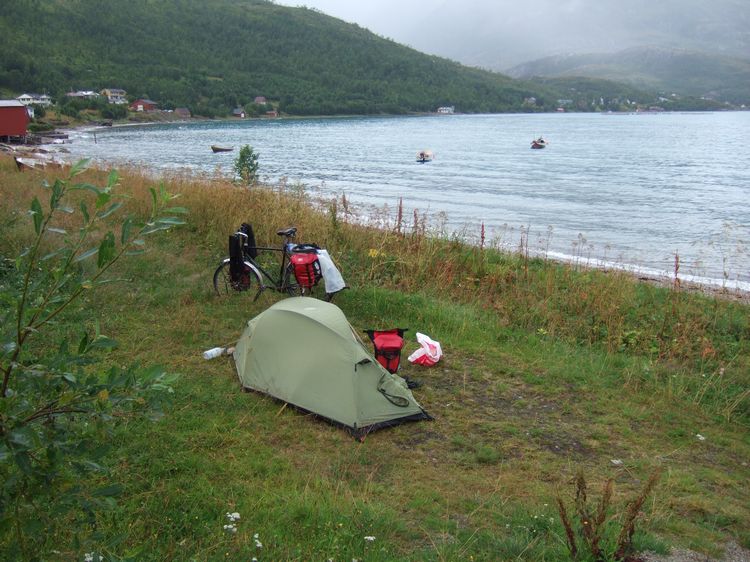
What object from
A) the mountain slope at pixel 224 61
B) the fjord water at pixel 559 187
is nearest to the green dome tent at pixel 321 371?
the fjord water at pixel 559 187

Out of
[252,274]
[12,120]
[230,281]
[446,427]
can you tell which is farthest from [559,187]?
[12,120]

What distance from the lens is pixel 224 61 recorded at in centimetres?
15538

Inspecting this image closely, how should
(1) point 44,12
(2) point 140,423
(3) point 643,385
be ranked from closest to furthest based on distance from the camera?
(2) point 140,423 → (3) point 643,385 → (1) point 44,12

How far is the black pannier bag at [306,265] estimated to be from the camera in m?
8.02

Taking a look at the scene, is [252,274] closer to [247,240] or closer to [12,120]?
[247,240]

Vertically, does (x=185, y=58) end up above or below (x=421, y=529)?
above

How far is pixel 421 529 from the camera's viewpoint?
3.99 meters

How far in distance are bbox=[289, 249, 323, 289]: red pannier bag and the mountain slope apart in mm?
111323

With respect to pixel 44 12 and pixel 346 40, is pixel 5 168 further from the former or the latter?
pixel 346 40

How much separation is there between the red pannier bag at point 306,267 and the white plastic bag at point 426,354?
179cm

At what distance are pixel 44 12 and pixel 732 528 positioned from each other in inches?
6468

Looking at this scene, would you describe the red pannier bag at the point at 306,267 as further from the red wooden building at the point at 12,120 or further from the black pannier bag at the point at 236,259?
the red wooden building at the point at 12,120

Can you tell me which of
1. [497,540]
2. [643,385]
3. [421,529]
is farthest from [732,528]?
[643,385]

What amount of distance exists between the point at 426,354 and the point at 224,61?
163143 mm
